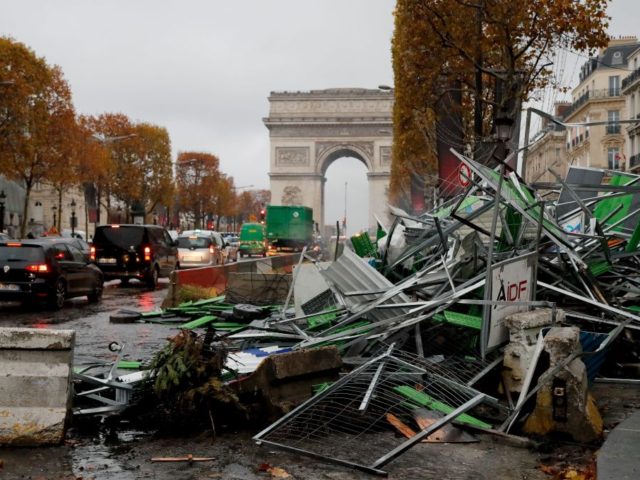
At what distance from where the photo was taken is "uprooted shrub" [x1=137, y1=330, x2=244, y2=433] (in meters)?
6.10

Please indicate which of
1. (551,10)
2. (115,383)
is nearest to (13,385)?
(115,383)

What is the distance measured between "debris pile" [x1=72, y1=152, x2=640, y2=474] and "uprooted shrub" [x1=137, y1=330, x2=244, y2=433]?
0.16m

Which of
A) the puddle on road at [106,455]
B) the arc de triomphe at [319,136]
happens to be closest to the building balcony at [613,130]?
the arc de triomphe at [319,136]

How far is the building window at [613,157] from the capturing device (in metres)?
69.4

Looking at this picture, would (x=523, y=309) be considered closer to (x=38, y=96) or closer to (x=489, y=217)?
(x=489, y=217)

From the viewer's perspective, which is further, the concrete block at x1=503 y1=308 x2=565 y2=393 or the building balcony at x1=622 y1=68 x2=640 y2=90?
the building balcony at x1=622 y1=68 x2=640 y2=90

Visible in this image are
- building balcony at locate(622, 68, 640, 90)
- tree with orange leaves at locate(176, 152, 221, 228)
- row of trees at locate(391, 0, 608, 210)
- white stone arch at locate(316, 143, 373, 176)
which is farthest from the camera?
tree with orange leaves at locate(176, 152, 221, 228)

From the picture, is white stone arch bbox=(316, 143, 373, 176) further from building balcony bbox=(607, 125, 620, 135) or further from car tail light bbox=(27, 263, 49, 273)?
car tail light bbox=(27, 263, 49, 273)

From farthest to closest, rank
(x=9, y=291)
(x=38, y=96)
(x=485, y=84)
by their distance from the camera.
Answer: (x=38, y=96), (x=485, y=84), (x=9, y=291)

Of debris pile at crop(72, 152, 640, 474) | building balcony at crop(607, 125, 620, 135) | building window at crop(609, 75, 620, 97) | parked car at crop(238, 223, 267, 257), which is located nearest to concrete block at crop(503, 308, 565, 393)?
debris pile at crop(72, 152, 640, 474)

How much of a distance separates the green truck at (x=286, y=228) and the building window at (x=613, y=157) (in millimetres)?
29247

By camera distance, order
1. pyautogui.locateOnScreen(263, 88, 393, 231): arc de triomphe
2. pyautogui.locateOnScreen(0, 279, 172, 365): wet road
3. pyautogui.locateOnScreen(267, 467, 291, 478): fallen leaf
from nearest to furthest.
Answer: pyautogui.locateOnScreen(267, 467, 291, 478): fallen leaf, pyautogui.locateOnScreen(0, 279, 172, 365): wet road, pyautogui.locateOnScreen(263, 88, 393, 231): arc de triomphe

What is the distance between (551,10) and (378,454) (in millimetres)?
14638

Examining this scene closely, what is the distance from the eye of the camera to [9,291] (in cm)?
1634
